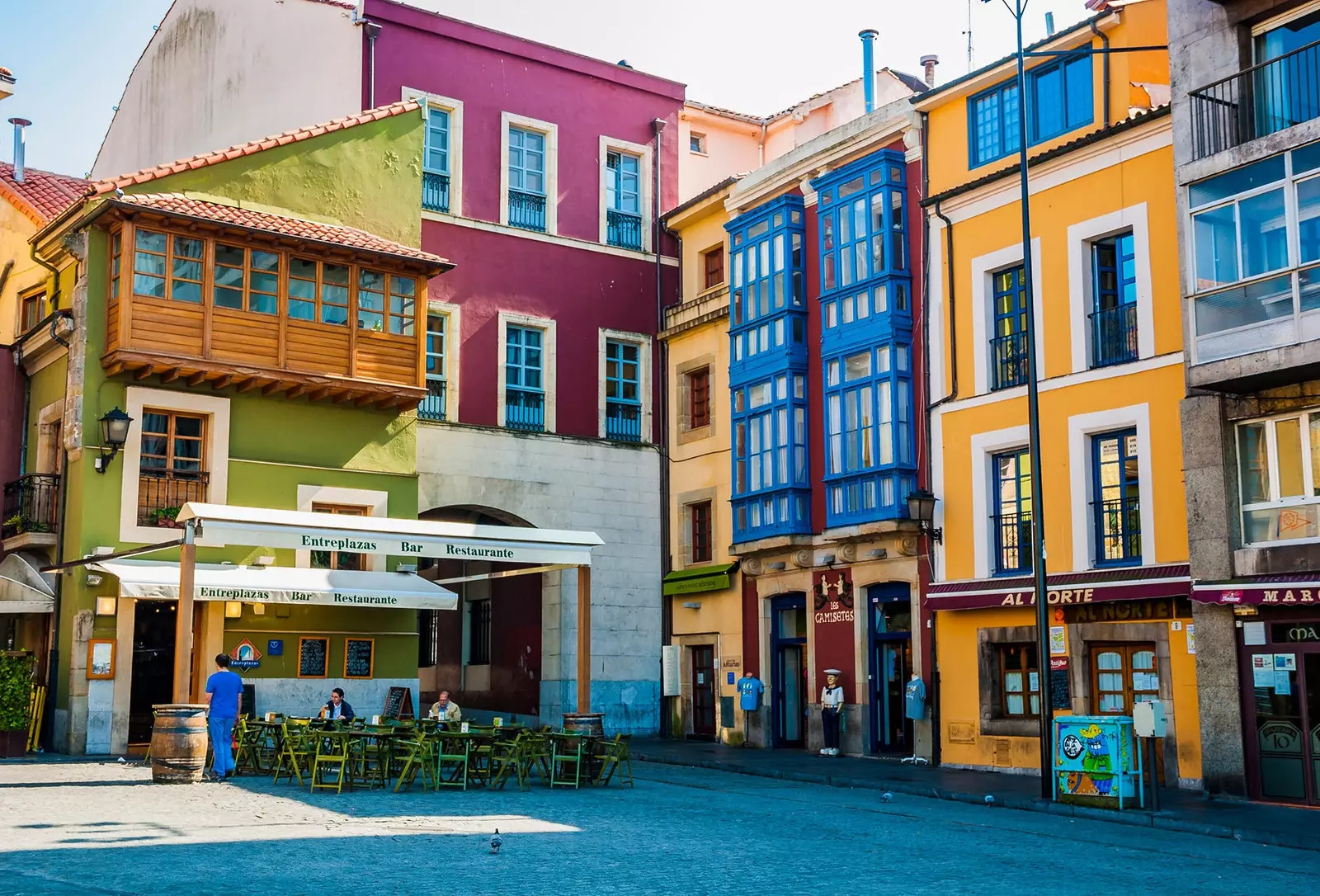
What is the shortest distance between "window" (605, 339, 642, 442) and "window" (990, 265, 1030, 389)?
9.92m

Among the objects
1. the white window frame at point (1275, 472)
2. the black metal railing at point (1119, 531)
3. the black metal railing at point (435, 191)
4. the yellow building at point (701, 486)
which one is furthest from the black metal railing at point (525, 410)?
the white window frame at point (1275, 472)

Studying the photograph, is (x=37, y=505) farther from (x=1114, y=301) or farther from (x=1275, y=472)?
(x=1275, y=472)

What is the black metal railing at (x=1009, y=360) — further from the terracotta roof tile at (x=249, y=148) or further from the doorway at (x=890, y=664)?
the terracotta roof tile at (x=249, y=148)

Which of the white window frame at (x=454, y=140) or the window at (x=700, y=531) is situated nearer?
the white window frame at (x=454, y=140)

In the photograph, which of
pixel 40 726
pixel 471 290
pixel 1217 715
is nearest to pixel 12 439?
pixel 40 726

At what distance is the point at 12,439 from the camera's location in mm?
A: 26656

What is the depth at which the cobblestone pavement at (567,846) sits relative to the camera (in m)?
10.6

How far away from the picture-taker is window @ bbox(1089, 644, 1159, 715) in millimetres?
20000

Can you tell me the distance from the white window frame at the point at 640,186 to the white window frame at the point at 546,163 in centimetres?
112

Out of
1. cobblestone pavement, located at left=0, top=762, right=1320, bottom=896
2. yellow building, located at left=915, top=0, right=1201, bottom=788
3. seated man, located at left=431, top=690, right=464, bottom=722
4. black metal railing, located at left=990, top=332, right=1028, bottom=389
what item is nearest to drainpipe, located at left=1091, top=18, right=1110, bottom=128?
yellow building, located at left=915, top=0, right=1201, bottom=788

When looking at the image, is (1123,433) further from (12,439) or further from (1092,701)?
(12,439)

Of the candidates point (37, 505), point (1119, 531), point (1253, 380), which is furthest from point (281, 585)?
point (1253, 380)

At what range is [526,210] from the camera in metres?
30.0

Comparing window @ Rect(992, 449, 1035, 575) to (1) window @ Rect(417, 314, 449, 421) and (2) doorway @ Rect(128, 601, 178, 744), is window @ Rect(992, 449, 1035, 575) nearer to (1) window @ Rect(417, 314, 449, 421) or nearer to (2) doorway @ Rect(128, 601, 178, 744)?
(1) window @ Rect(417, 314, 449, 421)
